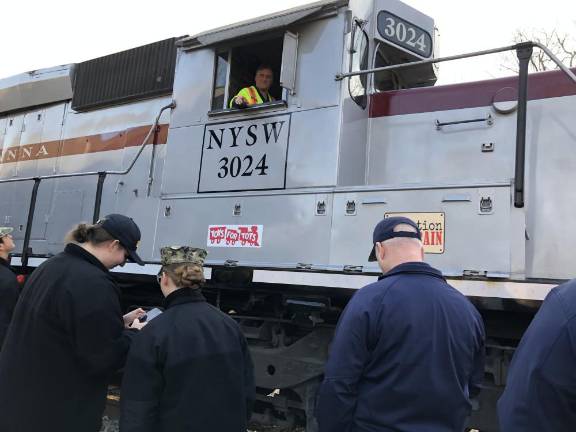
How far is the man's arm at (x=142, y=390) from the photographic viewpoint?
2184 millimetres

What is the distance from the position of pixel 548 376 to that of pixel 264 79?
4106 mm

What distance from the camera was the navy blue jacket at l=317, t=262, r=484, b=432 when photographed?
2.01 meters

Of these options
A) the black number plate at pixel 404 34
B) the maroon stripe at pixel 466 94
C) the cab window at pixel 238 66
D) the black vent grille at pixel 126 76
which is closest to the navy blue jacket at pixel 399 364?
the maroon stripe at pixel 466 94

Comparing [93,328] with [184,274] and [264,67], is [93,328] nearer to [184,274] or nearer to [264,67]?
[184,274]

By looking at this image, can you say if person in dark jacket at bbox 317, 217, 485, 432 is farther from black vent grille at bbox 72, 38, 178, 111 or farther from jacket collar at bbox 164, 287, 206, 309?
black vent grille at bbox 72, 38, 178, 111

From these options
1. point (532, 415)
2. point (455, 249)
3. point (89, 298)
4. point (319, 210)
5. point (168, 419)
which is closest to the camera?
point (532, 415)

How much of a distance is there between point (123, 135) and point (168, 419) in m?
5.05

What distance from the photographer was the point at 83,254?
8.65 ft

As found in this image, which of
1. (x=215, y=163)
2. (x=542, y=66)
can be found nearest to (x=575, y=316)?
(x=215, y=163)

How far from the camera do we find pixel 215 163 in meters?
4.93

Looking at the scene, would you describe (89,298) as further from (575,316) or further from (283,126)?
(283,126)

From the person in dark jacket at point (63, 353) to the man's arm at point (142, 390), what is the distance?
0.83ft

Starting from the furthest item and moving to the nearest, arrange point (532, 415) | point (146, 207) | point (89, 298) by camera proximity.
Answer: point (146, 207), point (89, 298), point (532, 415)

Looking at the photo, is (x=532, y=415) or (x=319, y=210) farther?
(x=319, y=210)
